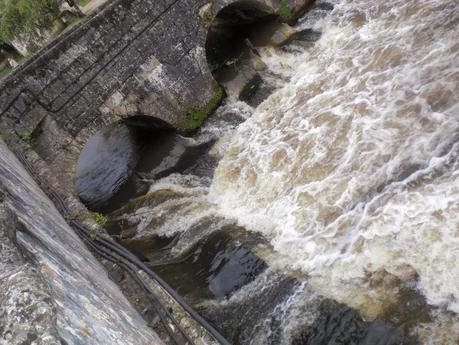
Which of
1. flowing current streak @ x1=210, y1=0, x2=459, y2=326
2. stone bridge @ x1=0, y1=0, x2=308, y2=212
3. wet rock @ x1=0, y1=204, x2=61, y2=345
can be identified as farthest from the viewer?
stone bridge @ x1=0, y1=0, x2=308, y2=212

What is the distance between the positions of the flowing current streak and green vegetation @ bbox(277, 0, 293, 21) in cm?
301

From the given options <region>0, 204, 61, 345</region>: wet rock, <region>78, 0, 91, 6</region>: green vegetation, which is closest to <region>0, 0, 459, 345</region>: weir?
<region>0, 204, 61, 345</region>: wet rock

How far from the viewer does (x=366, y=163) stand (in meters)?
7.23

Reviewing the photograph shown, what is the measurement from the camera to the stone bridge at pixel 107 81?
353 inches

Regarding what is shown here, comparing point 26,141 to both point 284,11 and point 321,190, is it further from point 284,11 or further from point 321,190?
point 284,11

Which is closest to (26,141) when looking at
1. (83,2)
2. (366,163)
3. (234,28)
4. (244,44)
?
(366,163)

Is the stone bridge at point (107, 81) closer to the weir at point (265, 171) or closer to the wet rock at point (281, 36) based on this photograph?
the weir at point (265, 171)

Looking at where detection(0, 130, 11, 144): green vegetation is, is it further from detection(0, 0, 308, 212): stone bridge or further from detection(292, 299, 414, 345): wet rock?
detection(292, 299, 414, 345): wet rock

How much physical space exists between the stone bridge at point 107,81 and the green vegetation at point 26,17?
172 inches

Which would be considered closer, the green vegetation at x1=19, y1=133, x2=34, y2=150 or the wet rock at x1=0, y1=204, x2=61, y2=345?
the wet rock at x1=0, y1=204, x2=61, y2=345

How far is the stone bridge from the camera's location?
8.96 metres

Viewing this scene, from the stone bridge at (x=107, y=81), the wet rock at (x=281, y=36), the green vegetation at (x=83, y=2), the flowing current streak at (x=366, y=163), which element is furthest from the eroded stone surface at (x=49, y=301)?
the green vegetation at (x=83, y=2)

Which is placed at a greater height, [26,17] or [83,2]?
[26,17]

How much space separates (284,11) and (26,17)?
8.39 metres
